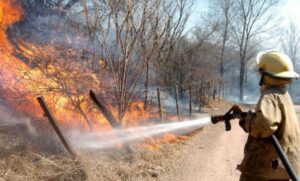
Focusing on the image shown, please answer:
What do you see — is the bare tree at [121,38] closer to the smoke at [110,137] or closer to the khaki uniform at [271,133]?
the smoke at [110,137]

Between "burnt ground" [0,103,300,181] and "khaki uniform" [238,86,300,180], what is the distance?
132 inches

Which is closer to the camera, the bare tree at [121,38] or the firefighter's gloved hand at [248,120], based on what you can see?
the firefighter's gloved hand at [248,120]

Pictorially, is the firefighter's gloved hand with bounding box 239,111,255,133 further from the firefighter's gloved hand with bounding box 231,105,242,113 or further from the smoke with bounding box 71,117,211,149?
the smoke with bounding box 71,117,211,149

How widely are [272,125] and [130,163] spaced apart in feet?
15.2

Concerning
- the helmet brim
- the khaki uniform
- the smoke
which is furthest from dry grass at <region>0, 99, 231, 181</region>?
the helmet brim

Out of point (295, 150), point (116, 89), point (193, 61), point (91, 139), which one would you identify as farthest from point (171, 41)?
point (295, 150)

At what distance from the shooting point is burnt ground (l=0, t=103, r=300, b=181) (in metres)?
6.02

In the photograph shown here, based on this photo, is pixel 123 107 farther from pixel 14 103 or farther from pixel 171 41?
pixel 171 41

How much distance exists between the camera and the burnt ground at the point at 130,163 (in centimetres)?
602

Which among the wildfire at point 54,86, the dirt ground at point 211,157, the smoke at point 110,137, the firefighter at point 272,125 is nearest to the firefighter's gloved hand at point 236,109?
the firefighter at point 272,125

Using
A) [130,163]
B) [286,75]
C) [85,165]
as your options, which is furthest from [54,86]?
[286,75]

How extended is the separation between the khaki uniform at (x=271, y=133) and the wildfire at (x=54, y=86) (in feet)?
16.8

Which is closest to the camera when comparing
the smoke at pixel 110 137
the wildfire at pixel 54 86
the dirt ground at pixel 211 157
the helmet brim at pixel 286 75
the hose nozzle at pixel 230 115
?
the helmet brim at pixel 286 75

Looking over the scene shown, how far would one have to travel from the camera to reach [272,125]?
3250 mm
